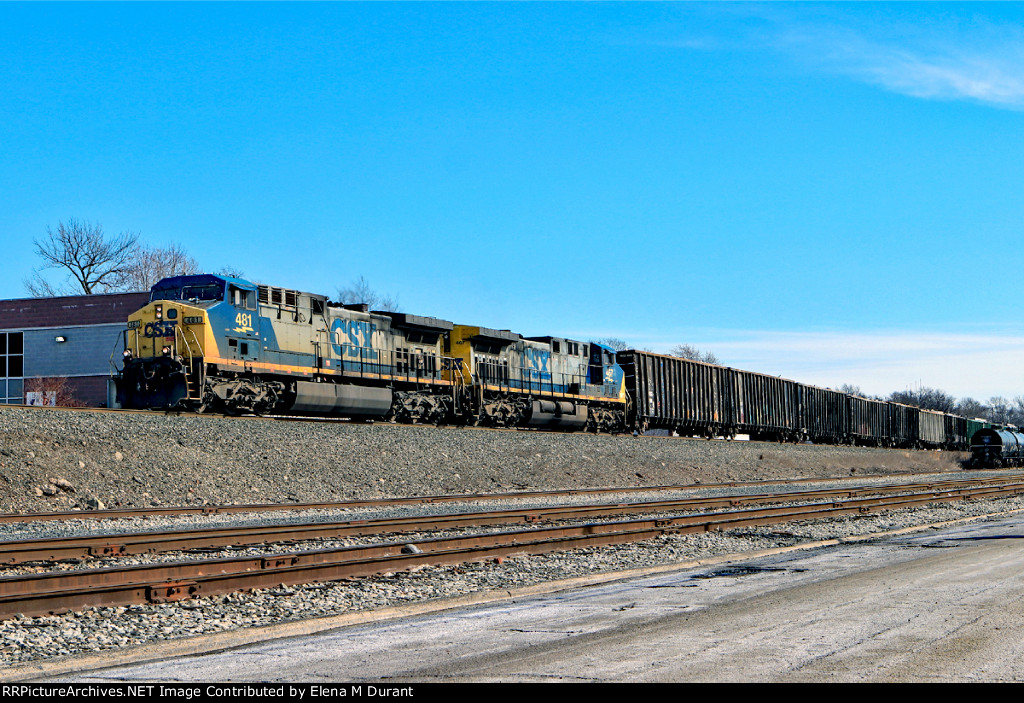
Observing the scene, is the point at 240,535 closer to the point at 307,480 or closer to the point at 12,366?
the point at 307,480

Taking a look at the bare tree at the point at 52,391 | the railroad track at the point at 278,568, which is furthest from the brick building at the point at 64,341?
the railroad track at the point at 278,568

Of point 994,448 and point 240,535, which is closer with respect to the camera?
point 240,535

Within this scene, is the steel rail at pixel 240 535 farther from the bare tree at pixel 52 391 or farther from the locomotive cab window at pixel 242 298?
the bare tree at pixel 52 391

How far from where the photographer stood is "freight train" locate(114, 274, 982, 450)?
72.7 feet

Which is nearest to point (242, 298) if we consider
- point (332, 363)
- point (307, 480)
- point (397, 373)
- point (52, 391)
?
point (332, 363)

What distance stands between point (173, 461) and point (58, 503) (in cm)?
283

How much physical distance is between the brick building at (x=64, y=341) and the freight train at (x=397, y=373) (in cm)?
1857

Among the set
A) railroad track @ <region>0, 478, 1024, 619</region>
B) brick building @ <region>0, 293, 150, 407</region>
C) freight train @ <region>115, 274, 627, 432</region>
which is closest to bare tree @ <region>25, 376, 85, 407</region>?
brick building @ <region>0, 293, 150, 407</region>

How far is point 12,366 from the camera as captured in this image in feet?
146

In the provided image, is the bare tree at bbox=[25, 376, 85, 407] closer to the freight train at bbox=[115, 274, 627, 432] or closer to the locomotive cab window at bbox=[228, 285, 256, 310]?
the freight train at bbox=[115, 274, 627, 432]

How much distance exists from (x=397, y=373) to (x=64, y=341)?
23145mm

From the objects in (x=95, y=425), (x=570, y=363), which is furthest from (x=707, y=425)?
(x=95, y=425)

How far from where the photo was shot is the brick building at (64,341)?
4206 cm

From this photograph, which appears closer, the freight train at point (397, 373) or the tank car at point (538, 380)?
the freight train at point (397, 373)
